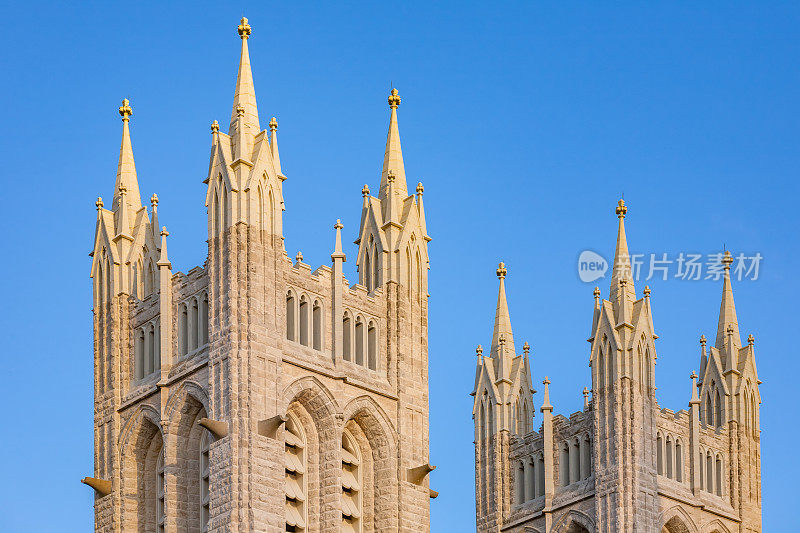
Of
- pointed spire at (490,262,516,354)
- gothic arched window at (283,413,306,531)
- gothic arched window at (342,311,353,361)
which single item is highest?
pointed spire at (490,262,516,354)

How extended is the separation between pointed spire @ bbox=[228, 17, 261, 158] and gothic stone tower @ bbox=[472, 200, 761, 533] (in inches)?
704

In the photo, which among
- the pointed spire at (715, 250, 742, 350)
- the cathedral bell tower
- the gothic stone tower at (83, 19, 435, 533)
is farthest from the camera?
the pointed spire at (715, 250, 742, 350)

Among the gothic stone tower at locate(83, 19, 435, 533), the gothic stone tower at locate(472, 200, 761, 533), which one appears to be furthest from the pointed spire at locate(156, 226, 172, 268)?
the gothic stone tower at locate(472, 200, 761, 533)

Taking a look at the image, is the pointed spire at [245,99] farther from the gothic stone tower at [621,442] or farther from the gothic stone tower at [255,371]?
the gothic stone tower at [621,442]

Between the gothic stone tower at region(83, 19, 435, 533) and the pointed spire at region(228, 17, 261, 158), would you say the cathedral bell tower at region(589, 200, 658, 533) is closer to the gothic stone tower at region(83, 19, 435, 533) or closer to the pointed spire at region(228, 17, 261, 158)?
the gothic stone tower at region(83, 19, 435, 533)

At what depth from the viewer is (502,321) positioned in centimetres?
10294

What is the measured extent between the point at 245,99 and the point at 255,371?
35.1 feet

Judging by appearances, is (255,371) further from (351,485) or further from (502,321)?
(502,321)

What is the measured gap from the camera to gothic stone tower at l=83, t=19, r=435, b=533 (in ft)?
273

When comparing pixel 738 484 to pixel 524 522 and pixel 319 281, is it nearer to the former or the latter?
pixel 524 522

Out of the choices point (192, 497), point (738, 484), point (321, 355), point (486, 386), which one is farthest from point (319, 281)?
point (738, 484)

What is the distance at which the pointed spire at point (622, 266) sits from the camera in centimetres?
9894

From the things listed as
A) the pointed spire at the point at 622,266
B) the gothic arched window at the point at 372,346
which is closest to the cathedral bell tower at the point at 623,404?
the pointed spire at the point at 622,266

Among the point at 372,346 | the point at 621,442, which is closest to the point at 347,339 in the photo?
the point at 372,346
